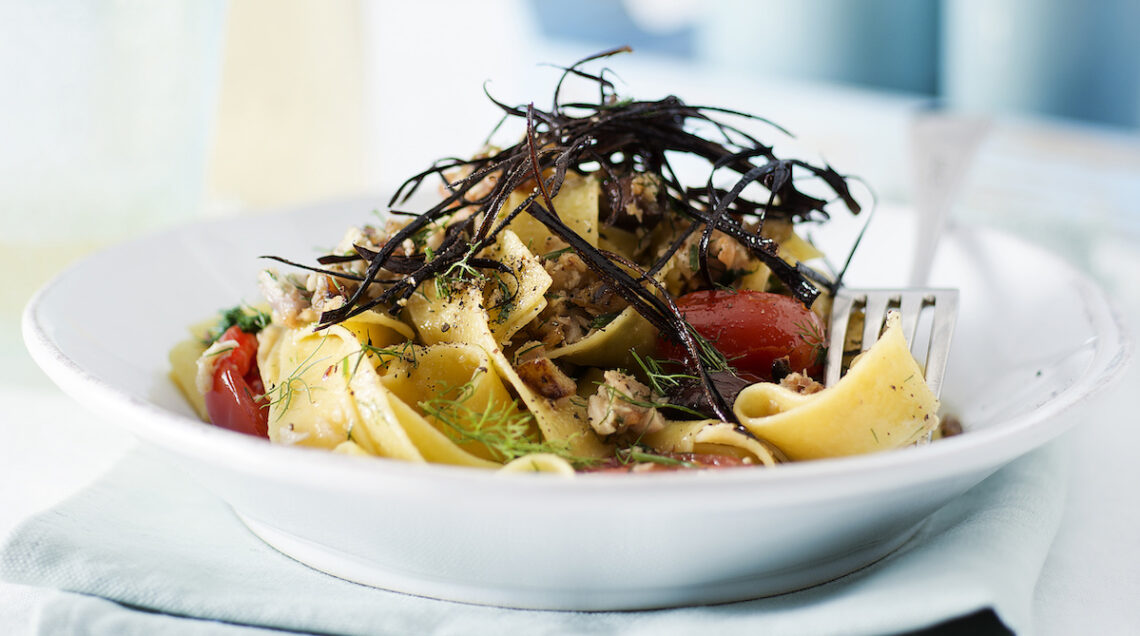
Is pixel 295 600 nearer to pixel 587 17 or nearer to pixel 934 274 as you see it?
pixel 934 274

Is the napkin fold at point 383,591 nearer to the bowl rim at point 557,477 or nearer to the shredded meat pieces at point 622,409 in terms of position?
the bowl rim at point 557,477

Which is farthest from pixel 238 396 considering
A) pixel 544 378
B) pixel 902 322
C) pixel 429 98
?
pixel 429 98

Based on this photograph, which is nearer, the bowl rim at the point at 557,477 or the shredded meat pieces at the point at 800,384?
the bowl rim at the point at 557,477

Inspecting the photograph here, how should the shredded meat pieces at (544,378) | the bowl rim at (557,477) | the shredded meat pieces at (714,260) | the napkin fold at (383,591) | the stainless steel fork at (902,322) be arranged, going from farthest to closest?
1. the shredded meat pieces at (714,260)
2. the stainless steel fork at (902,322)
3. the shredded meat pieces at (544,378)
4. the napkin fold at (383,591)
5. the bowl rim at (557,477)

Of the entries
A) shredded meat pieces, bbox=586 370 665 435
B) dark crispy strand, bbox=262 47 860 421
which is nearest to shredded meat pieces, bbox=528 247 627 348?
dark crispy strand, bbox=262 47 860 421

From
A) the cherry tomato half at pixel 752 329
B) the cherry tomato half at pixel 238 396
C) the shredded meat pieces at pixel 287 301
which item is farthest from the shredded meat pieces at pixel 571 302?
the cherry tomato half at pixel 238 396

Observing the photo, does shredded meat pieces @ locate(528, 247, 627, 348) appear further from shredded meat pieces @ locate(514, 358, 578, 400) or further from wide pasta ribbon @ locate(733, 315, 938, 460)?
wide pasta ribbon @ locate(733, 315, 938, 460)

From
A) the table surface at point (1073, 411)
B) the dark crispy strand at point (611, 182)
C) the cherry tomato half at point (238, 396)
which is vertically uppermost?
the dark crispy strand at point (611, 182)

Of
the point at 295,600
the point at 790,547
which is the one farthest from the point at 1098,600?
the point at 295,600
